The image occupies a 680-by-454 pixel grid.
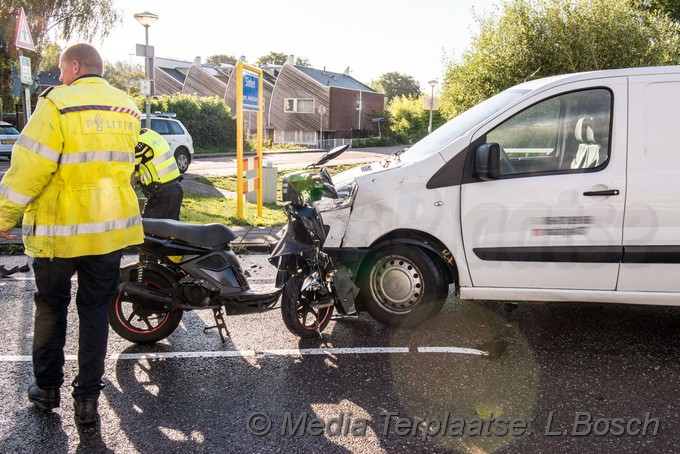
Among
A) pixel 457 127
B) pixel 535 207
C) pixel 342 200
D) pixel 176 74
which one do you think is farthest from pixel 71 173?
pixel 176 74

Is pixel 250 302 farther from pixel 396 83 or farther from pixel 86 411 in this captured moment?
pixel 396 83

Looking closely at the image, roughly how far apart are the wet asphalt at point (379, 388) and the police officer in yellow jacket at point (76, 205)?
0.38 meters

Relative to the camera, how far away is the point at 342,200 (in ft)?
15.9

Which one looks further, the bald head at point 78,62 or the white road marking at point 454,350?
the white road marking at point 454,350

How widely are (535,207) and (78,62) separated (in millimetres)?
3238

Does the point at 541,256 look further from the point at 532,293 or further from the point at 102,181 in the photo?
the point at 102,181

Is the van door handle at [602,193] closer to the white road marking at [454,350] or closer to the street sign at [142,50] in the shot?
the white road marking at [454,350]

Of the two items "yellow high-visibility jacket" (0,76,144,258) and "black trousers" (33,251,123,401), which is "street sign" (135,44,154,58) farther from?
"black trousers" (33,251,123,401)

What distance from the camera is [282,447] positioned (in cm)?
317

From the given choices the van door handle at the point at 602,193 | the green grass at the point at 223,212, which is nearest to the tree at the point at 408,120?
the green grass at the point at 223,212

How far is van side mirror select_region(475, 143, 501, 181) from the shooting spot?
440cm

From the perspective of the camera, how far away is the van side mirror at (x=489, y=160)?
173 inches

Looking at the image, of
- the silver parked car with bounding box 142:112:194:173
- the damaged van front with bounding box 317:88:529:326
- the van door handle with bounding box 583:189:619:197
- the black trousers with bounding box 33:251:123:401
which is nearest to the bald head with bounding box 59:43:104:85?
the black trousers with bounding box 33:251:123:401

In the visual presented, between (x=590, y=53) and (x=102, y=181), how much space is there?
44.0 ft
